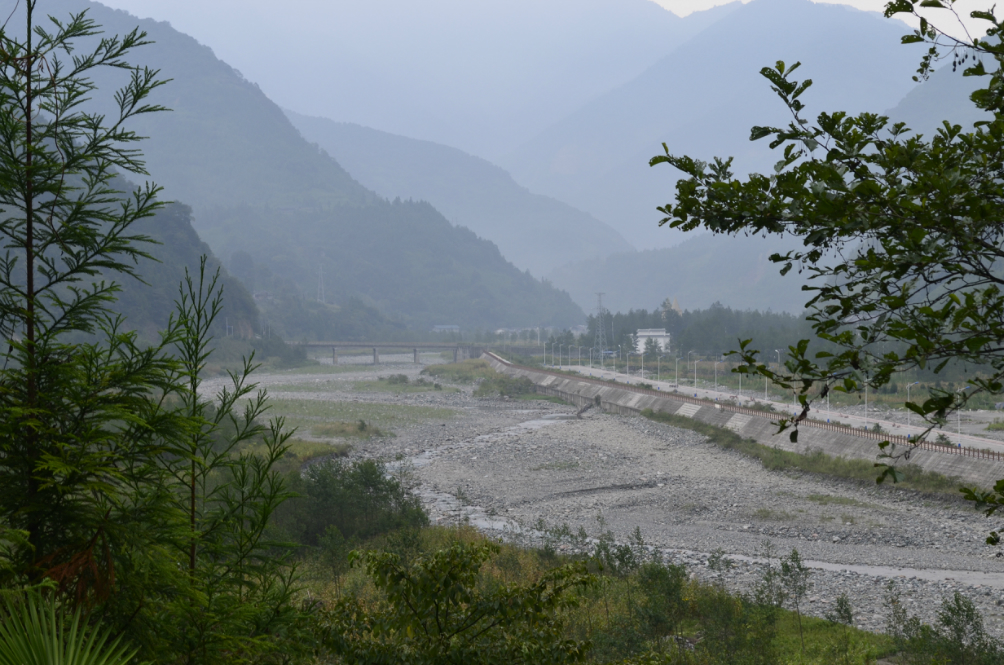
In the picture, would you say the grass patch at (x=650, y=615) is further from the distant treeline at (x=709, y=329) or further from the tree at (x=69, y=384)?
the distant treeline at (x=709, y=329)

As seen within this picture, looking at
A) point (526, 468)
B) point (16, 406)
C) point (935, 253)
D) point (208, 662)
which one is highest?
point (935, 253)

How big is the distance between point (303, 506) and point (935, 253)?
21.9 meters

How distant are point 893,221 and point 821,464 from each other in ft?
118

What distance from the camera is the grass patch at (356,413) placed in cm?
5778

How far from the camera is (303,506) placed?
22.4 metres

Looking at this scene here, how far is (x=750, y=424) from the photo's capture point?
149ft

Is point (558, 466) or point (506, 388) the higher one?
point (506, 388)

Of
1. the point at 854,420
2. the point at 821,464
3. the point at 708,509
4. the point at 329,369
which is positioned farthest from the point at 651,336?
the point at 708,509

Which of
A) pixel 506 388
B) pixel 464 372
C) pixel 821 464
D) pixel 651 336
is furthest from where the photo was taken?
pixel 651 336

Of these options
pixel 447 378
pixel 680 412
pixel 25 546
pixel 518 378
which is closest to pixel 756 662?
pixel 25 546

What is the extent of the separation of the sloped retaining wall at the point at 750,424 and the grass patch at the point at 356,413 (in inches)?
641

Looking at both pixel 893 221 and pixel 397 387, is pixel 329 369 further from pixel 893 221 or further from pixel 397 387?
pixel 893 221

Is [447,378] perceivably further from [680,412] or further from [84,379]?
[84,379]

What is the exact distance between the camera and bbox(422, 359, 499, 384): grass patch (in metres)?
104
